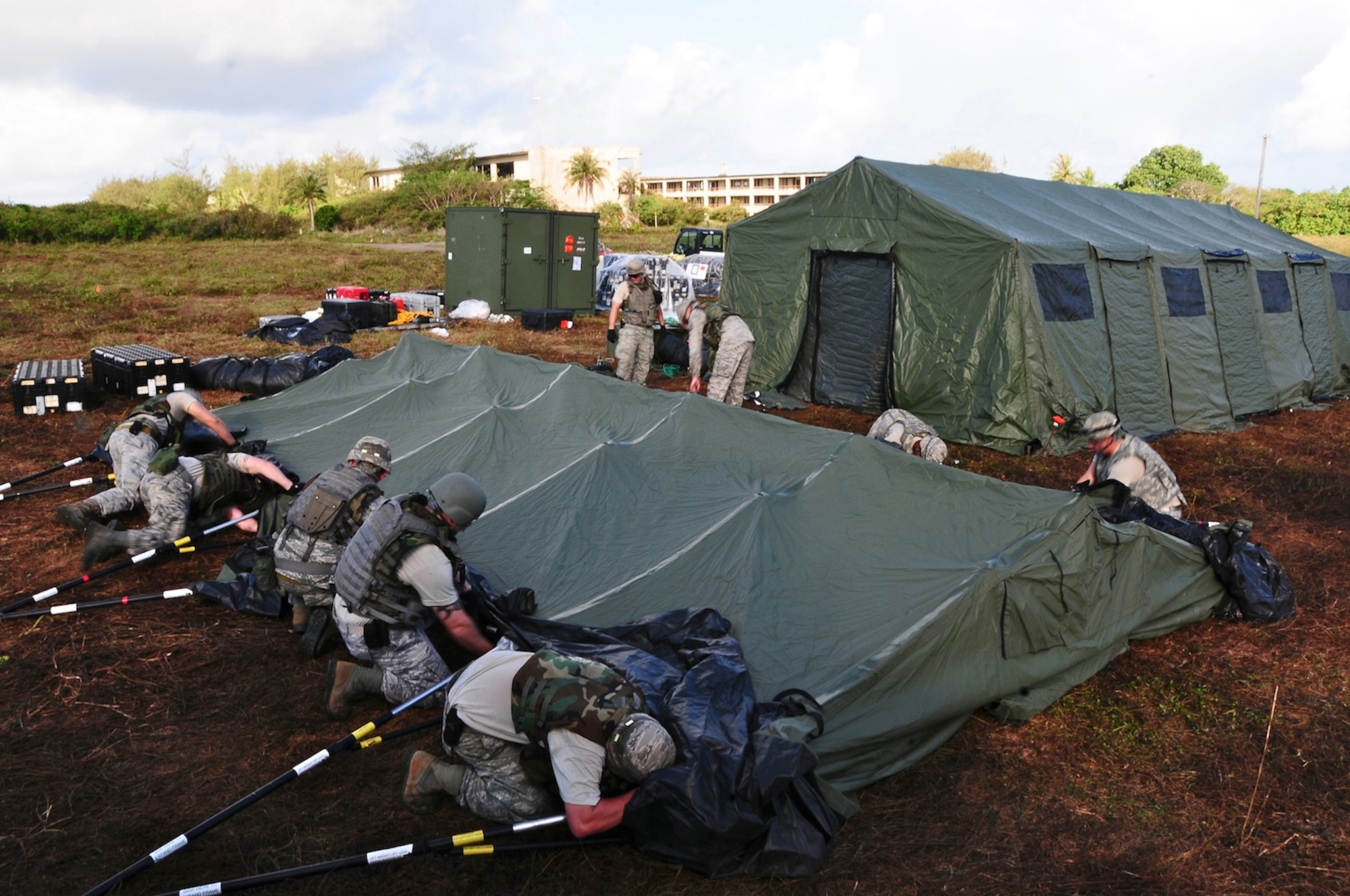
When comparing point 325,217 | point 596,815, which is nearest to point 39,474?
point 596,815

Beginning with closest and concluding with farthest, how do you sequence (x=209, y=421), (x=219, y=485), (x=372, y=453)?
1. (x=372, y=453)
2. (x=219, y=485)
3. (x=209, y=421)

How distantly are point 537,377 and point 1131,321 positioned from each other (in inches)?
262

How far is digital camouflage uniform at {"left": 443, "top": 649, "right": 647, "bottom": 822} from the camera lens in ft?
11.7

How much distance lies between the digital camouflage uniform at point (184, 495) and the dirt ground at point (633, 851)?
0.46 meters

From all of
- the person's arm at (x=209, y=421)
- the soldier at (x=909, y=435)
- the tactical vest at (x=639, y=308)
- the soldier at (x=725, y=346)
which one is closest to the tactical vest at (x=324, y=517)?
the person's arm at (x=209, y=421)

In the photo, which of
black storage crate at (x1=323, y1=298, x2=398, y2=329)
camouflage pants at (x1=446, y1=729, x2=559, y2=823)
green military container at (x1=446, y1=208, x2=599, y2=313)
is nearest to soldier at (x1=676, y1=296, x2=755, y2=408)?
camouflage pants at (x1=446, y1=729, x2=559, y2=823)

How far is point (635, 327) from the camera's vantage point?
11273 mm

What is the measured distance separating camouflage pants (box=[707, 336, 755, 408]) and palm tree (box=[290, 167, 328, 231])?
40576 mm

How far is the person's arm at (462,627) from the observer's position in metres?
4.56

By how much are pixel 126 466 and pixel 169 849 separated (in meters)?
4.41

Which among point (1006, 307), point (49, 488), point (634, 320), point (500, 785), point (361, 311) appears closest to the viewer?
point (500, 785)

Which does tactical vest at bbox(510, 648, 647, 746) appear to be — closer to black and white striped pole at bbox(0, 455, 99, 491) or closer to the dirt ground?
the dirt ground

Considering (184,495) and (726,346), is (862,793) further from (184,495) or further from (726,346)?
(726,346)

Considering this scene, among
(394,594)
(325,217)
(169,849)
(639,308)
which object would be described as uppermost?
(325,217)
